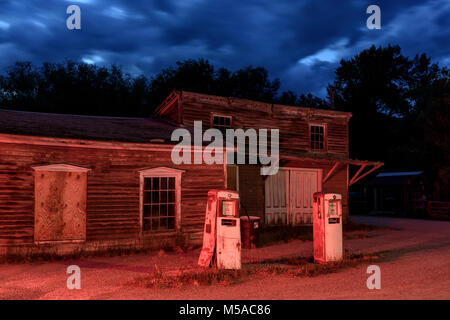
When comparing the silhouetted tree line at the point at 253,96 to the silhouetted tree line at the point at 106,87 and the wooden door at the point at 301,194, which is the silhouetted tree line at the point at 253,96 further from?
the wooden door at the point at 301,194

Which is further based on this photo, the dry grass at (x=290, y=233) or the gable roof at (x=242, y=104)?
the gable roof at (x=242, y=104)

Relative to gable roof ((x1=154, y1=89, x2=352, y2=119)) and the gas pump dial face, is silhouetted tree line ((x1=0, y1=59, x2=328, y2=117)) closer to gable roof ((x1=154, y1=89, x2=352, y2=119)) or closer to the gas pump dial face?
gable roof ((x1=154, y1=89, x2=352, y2=119))

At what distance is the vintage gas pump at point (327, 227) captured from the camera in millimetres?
8789

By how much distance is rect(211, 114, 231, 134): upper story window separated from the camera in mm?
16587

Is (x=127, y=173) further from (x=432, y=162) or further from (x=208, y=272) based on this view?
(x=432, y=162)

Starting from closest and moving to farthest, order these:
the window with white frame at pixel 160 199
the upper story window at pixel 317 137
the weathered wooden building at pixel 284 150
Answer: the window with white frame at pixel 160 199 < the weathered wooden building at pixel 284 150 < the upper story window at pixel 317 137

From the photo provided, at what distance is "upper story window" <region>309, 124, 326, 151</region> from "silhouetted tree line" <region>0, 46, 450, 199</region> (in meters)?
12.1

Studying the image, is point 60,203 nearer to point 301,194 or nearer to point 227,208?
point 227,208

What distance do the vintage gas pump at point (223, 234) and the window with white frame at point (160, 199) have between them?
3.33 meters

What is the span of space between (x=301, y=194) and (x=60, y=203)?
10.2 m

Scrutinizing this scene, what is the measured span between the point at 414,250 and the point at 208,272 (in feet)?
21.1

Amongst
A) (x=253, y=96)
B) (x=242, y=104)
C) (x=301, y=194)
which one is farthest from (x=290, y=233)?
(x=253, y=96)

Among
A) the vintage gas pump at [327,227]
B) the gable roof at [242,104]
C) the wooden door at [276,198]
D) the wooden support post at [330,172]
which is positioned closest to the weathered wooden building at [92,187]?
the vintage gas pump at [327,227]

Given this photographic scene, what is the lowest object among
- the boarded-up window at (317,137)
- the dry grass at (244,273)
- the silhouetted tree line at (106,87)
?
the dry grass at (244,273)
